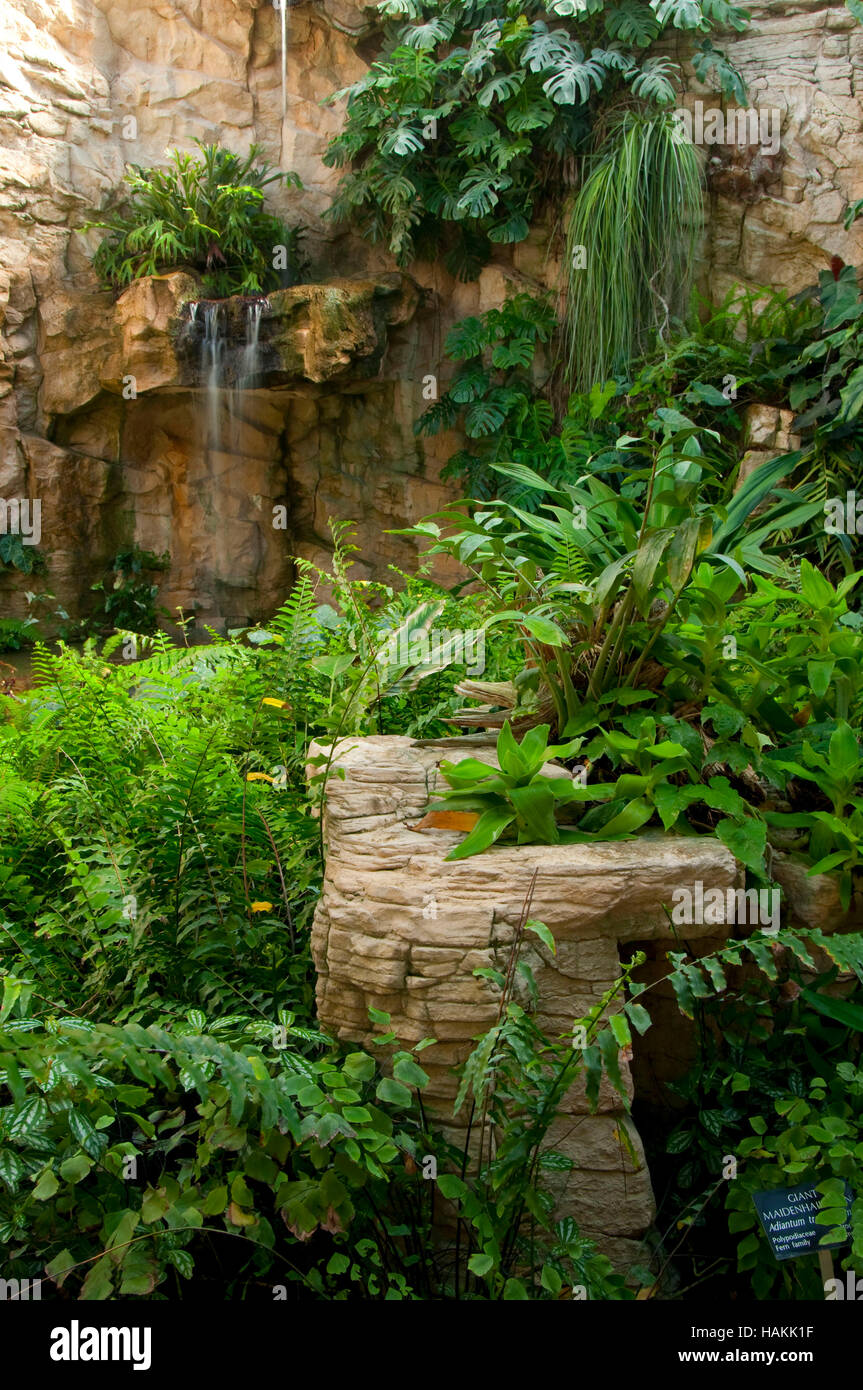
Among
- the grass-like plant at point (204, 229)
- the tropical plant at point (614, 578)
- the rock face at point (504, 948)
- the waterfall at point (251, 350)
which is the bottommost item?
the rock face at point (504, 948)

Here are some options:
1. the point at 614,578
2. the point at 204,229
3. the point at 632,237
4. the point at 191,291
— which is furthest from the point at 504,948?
the point at 204,229

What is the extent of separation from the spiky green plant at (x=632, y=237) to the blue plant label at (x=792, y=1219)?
19.2 ft

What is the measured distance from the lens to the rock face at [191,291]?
25.0 ft

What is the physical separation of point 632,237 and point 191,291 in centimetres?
341

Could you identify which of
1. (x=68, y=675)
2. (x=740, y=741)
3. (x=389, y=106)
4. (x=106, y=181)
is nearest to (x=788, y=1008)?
(x=740, y=741)

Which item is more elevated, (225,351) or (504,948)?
(225,351)

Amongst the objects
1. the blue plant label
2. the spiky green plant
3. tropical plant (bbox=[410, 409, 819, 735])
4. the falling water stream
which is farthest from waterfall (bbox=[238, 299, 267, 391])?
the blue plant label

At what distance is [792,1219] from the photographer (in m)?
2.03

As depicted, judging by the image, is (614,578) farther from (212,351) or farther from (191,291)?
(191,291)

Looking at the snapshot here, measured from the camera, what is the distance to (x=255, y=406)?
337 inches

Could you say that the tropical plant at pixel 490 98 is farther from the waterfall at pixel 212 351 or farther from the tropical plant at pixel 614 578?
the tropical plant at pixel 614 578

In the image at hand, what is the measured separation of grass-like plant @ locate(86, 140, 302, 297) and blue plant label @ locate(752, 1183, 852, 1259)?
7542mm

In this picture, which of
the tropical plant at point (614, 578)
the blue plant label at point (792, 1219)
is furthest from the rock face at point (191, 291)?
the blue plant label at point (792, 1219)
